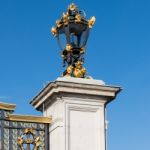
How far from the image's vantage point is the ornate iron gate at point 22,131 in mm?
15695

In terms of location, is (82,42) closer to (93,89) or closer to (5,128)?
(93,89)

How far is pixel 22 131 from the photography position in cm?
1591

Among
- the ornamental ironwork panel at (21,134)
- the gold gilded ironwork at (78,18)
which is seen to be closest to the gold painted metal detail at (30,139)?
the ornamental ironwork panel at (21,134)

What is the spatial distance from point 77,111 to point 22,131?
1.37 metres

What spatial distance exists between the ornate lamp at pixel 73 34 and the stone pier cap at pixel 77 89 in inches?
20.0

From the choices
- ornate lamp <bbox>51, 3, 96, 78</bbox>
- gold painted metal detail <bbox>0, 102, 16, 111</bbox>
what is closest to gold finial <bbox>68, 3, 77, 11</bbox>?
ornate lamp <bbox>51, 3, 96, 78</bbox>

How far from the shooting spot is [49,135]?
53.1ft

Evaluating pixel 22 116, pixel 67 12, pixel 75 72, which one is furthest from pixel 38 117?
pixel 67 12

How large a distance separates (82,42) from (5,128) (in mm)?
2934

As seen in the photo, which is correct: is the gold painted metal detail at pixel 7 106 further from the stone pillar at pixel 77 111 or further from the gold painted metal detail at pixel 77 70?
the gold painted metal detail at pixel 77 70

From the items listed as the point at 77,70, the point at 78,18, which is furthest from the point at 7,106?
the point at 78,18

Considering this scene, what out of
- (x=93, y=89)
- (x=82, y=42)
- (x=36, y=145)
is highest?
(x=82, y=42)

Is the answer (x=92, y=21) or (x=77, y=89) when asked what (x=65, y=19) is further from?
(x=77, y=89)

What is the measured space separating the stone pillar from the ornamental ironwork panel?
22 cm
